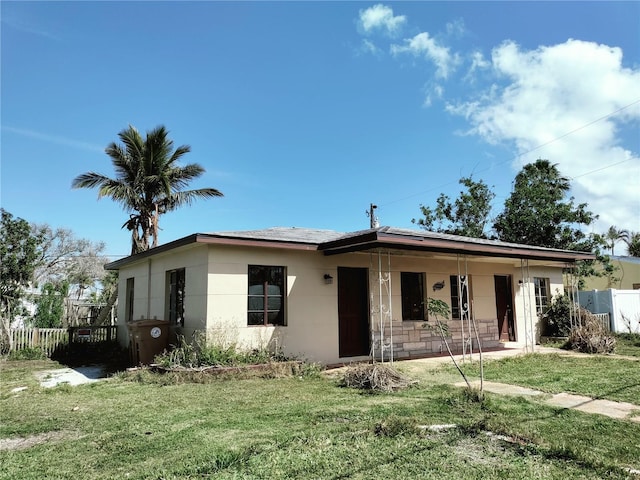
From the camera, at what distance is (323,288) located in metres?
9.88

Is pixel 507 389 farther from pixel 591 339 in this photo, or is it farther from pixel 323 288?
pixel 591 339

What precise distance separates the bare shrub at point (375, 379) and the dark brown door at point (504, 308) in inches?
309

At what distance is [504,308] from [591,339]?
112 inches

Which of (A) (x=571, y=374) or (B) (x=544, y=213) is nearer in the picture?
(A) (x=571, y=374)

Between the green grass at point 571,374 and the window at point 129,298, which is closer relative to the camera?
the green grass at point 571,374

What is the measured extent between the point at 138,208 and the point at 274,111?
22.7 feet

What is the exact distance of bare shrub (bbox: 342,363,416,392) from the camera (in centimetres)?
670

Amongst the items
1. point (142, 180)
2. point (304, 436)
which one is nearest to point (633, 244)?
point (142, 180)

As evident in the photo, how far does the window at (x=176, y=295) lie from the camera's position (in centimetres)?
998

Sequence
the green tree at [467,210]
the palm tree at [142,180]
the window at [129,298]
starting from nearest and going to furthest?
the window at [129,298]
the palm tree at [142,180]
the green tree at [467,210]

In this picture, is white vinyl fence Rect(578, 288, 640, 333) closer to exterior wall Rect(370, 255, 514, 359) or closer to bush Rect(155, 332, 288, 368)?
exterior wall Rect(370, 255, 514, 359)

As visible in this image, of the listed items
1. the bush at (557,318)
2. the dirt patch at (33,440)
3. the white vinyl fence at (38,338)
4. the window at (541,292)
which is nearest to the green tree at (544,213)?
the window at (541,292)

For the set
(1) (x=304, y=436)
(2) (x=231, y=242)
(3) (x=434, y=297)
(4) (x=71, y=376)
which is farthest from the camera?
(3) (x=434, y=297)

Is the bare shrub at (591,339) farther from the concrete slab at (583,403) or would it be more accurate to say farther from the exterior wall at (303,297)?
the concrete slab at (583,403)
